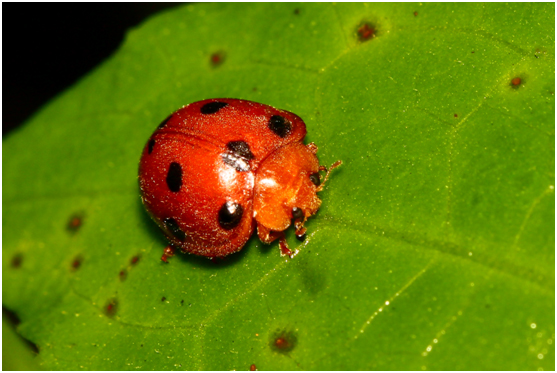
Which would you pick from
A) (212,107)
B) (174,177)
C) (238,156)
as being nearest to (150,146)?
(174,177)

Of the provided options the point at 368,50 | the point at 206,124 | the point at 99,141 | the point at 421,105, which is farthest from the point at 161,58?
the point at 421,105

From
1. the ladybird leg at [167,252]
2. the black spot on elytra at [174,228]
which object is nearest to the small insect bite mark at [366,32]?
the black spot on elytra at [174,228]

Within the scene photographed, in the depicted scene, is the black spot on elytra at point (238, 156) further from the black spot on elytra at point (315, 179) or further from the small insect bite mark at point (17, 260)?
the small insect bite mark at point (17, 260)

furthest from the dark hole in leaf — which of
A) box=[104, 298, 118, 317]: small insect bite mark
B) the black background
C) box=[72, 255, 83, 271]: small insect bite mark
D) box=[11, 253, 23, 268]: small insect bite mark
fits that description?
the black background

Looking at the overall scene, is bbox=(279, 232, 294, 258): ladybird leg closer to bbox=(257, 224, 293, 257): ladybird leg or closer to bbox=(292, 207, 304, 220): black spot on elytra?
bbox=(257, 224, 293, 257): ladybird leg

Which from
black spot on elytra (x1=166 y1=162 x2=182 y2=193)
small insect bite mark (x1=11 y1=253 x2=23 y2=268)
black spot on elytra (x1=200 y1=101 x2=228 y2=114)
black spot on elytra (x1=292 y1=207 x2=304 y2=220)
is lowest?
small insect bite mark (x1=11 y1=253 x2=23 y2=268)
